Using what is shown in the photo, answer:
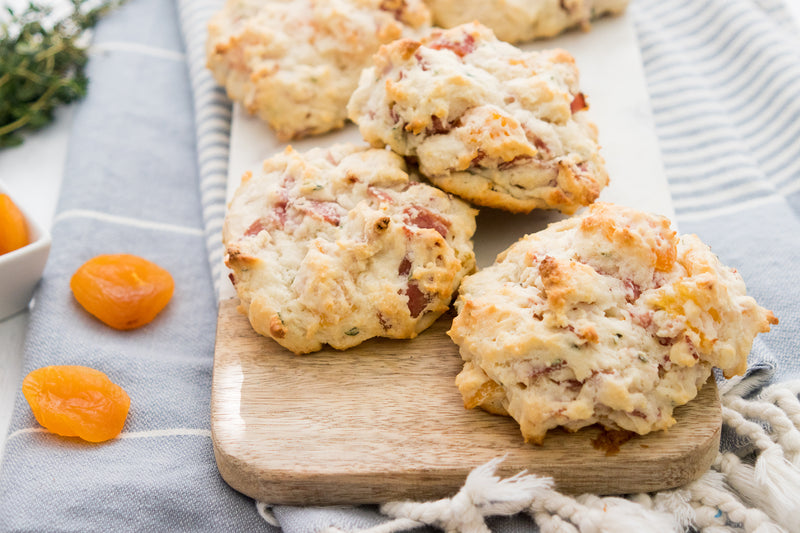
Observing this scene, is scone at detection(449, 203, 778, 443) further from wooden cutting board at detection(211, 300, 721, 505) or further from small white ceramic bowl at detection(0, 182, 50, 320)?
small white ceramic bowl at detection(0, 182, 50, 320)

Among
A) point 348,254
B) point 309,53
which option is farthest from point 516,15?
point 348,254

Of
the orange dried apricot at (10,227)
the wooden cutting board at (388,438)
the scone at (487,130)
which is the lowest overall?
the orange dried apricot at (10,227)

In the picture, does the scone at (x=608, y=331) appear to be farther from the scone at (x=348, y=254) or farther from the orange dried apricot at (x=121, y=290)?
the orange dried apricot at (x=121, y=290)

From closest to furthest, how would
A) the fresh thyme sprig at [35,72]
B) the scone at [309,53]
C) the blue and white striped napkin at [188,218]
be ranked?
the blue and white striped napkin at [188,218] → the scone at [309,53] → the fresh thyme sprig at [35,72]

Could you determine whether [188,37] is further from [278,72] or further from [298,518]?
[298,518]

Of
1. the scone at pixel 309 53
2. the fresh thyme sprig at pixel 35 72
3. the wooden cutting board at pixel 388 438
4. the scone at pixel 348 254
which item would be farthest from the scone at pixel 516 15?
the fresh thyme sprig at pixel 35 72

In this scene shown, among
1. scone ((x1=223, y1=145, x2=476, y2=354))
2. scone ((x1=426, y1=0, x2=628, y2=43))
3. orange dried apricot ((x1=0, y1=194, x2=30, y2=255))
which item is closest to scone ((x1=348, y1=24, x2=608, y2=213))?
scone ((x1=223, y1=145, x2=476, y2=354))

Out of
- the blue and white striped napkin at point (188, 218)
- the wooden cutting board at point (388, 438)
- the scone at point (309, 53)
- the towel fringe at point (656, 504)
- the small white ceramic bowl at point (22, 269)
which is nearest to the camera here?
the towel fringe at point (656, 504)
